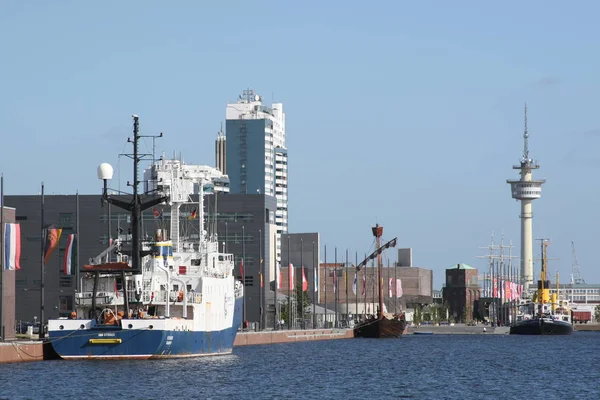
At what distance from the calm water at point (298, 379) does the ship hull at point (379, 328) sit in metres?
72.8

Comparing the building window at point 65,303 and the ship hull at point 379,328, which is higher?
the building window at point 65,303

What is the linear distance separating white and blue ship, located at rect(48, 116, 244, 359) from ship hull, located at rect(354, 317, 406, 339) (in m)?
86.0

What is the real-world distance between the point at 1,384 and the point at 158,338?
52.4ft

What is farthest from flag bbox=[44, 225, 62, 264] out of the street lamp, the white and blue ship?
the street lamp

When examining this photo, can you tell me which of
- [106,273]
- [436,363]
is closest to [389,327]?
[436,363]

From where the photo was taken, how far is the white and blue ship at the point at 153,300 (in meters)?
83.2

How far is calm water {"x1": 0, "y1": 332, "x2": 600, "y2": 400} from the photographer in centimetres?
6925

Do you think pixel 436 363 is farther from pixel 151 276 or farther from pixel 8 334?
pixel 8 334

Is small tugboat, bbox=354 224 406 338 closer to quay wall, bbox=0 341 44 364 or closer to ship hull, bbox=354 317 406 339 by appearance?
ship hull, bbox=354 317 406 339

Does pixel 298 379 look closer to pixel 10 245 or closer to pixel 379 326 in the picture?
pixel 10 245

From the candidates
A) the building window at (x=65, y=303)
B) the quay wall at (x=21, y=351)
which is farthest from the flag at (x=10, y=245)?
the building window at (x=65, y=303)

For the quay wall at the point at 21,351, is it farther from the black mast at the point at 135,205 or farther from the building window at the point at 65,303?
Answer: the building window at the point at 65,303

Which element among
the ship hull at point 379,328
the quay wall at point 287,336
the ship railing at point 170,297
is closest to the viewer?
the ship railing at point 170,297

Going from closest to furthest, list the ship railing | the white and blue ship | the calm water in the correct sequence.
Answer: the calm water
the white and blue ship
the ship railing
